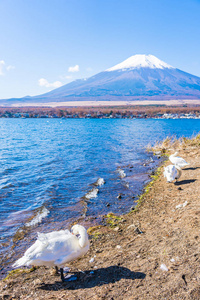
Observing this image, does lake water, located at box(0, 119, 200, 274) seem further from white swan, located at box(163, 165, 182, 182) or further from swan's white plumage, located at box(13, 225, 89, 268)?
swan's white plumage, located at box(13, 225, 89, 268)

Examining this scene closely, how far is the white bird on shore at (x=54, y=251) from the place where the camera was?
5230 mm

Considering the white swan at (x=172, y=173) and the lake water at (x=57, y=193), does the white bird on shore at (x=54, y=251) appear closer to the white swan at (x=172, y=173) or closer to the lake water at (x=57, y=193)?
the lake water at (x=57, y=193)

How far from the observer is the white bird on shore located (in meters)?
5.23

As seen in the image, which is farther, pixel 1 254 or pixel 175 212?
pixel 175 212

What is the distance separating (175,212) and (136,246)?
2.98m

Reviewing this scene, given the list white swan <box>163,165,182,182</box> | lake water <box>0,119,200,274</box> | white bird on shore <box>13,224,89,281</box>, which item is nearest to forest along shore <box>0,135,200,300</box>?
→ white bird on shore <box>13,224,89,281</box>

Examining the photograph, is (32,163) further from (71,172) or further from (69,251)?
(69,251)

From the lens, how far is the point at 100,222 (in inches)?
377

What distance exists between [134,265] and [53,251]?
6.74 ft

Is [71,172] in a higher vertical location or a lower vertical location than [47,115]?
lower

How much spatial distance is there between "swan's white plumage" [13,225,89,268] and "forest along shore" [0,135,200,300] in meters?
0.59

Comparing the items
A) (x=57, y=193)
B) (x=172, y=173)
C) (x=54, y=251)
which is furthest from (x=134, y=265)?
(x=57, y=193)

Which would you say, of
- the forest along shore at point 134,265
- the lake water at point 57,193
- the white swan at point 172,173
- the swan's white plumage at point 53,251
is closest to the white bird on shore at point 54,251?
the swan's white plumage at point 53,251

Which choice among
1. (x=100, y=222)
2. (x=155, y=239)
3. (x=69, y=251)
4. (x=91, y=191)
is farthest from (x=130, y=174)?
(x=69, y=251)
